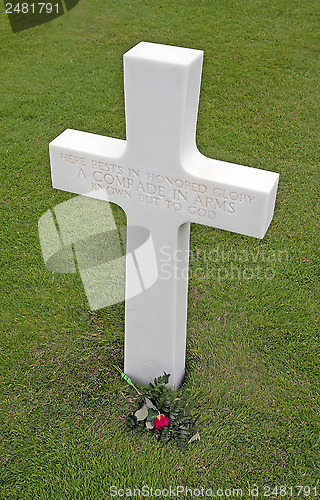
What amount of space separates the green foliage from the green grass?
7 cm

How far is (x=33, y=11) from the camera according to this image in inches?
372

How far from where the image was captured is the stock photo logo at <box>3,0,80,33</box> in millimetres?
9070

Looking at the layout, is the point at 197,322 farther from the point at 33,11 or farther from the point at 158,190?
the point at 33,11

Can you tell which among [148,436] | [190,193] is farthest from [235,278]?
[190,193]

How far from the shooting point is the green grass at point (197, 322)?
346 cm

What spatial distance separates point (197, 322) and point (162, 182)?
1.66 meters

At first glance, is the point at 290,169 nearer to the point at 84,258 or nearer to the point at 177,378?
the point at 84,258

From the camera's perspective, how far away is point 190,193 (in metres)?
2.96

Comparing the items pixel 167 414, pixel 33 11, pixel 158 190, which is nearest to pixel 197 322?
pixel 167 414

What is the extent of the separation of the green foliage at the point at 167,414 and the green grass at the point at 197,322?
0.07 m
